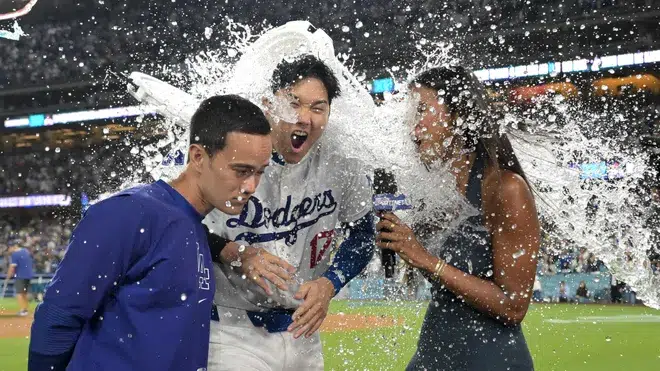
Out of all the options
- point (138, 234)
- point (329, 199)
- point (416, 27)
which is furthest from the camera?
point (416, 27)

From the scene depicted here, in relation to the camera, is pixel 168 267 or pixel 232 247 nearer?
pixel 168 267

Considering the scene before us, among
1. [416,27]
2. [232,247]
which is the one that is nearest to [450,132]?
[232,247]

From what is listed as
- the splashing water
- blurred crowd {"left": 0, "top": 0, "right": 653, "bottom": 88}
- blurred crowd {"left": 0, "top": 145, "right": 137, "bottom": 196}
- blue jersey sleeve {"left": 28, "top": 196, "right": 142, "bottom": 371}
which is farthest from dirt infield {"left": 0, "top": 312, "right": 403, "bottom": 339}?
blurred crowd {"left": 0, "top": 145, "right": 137, "bottom": 196}

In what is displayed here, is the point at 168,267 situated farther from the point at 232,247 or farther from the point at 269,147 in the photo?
the point at 232,247

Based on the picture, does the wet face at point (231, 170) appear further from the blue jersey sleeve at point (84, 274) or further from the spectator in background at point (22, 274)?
the spectator in background at point (22, 274)

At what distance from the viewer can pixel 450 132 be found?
327 cm

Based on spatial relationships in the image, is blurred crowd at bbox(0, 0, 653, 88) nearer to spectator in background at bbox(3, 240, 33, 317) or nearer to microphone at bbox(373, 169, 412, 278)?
spectator in background at bbox(3, 240, 33, 317)

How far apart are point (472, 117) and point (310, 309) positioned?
0.99m

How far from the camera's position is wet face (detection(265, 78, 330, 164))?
11.6 ft

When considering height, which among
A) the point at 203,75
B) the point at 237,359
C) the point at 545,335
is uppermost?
the point at 203,75

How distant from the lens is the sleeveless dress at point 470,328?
317 cm

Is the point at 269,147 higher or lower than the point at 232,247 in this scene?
higher

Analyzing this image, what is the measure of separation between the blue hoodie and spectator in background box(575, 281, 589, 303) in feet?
57.7

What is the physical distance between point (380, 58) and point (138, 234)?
2662 centimetres
